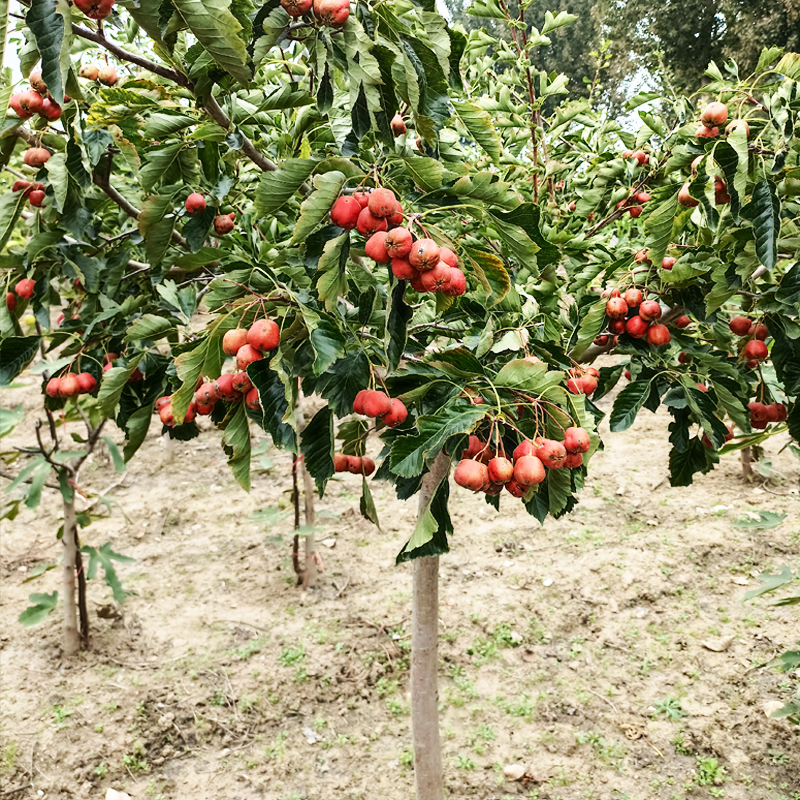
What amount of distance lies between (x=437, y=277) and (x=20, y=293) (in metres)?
1.42

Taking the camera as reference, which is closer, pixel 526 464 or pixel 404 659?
pixel 526 464

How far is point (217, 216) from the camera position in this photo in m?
1.93

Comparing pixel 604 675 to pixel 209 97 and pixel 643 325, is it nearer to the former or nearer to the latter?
pixel 643 325

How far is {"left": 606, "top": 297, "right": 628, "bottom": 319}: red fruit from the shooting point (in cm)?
187

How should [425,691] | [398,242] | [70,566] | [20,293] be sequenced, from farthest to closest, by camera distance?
[70,566]
[425,691]
[20,293]
[398,242]

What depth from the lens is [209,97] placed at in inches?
51.0

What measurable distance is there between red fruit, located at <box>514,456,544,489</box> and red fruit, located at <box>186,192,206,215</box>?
3.63 ft

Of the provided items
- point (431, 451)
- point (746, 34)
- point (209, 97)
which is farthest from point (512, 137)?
point (746, 34)

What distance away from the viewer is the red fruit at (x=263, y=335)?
1273 millimetres

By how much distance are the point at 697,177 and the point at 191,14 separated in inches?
46.1

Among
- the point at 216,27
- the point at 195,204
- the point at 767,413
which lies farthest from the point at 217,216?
the point at 767,413

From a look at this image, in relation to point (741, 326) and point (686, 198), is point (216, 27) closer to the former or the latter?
point (686, 198)

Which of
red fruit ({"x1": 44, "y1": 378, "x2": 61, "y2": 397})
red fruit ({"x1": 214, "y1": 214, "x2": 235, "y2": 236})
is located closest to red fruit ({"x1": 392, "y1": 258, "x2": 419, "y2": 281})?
red fruit ({"x1": 214, "y1": 214, "x2": 235, "y2": 236})

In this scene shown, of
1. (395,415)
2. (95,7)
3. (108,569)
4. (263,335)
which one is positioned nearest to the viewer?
(95,7)
